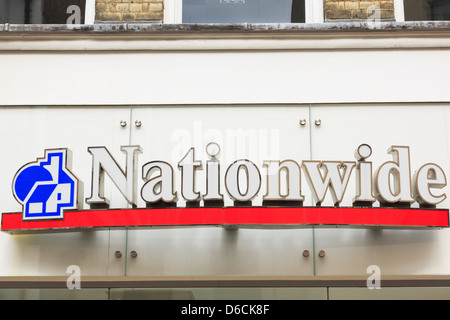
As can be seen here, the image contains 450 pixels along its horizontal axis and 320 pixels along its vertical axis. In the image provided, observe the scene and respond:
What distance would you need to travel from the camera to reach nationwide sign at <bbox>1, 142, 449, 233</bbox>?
6.13m

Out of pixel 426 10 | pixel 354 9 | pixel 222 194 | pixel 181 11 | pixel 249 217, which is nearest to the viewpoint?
pixel 249 217

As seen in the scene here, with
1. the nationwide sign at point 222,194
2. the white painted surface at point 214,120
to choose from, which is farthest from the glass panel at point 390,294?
the nationwide sign at point 222,194

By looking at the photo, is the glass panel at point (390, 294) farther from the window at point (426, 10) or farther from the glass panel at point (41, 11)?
the glass panel at point (41, 11)

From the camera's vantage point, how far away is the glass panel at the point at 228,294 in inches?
249

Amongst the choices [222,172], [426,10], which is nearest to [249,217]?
[222,172]

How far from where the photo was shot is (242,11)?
7426 mm

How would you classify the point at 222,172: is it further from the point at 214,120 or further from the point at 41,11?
the point at 41,11

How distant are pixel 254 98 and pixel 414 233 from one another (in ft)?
6.94

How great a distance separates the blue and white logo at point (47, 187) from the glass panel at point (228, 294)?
3.23 ft

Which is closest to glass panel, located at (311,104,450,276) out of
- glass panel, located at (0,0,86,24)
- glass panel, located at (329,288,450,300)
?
glass panel, located at (329,288,450,300)

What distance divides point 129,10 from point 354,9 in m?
2.45

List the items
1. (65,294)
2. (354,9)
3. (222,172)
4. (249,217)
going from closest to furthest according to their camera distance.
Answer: (249,217)
(65,294)
(222,172)
(354,9)

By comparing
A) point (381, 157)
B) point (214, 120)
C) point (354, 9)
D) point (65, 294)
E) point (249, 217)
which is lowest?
point (65, 294)
